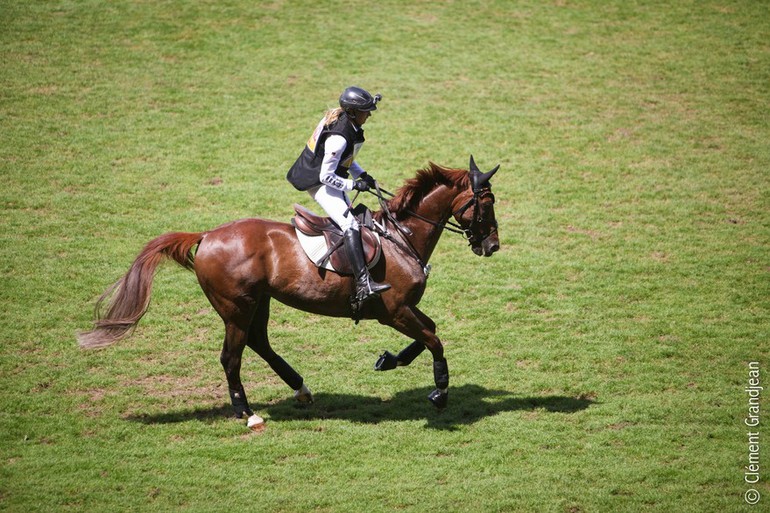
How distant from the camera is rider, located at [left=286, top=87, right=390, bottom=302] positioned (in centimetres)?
891

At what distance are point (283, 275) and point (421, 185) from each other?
6.83 feet

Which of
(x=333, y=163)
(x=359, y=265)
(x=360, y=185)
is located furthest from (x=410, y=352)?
(x=333, y=163)

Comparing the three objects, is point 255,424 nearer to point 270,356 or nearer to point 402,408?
point 270,356

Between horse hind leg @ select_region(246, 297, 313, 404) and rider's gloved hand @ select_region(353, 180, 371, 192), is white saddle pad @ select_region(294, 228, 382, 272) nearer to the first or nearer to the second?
rider's gloved hand @ select_region(353, 180, 371, 192)

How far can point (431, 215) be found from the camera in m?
9.53

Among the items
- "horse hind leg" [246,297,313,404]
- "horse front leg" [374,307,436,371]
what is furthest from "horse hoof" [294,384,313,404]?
"horse front leg" [374,307,436,371]

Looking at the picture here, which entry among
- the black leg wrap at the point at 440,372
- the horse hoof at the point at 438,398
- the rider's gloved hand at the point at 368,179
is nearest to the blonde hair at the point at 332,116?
the rider's gloved hand at the point at 368,179

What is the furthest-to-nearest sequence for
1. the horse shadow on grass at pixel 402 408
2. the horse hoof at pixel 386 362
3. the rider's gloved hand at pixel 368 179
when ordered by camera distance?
the horse hoof at pixel 386 362, the horse shadow on grass at pixel 402 408, the rider's gloved hand at pixel 368 179

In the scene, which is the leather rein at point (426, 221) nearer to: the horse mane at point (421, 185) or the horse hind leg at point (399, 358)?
the horse mane at point (421, 185)

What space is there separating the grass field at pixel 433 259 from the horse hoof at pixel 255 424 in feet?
0.30

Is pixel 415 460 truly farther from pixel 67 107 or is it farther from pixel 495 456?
pixel 67 107

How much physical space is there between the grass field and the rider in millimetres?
2042

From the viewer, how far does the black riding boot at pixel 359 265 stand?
350 inches

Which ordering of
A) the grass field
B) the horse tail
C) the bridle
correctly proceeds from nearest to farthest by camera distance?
the grass field < the horse tail < the bridle
